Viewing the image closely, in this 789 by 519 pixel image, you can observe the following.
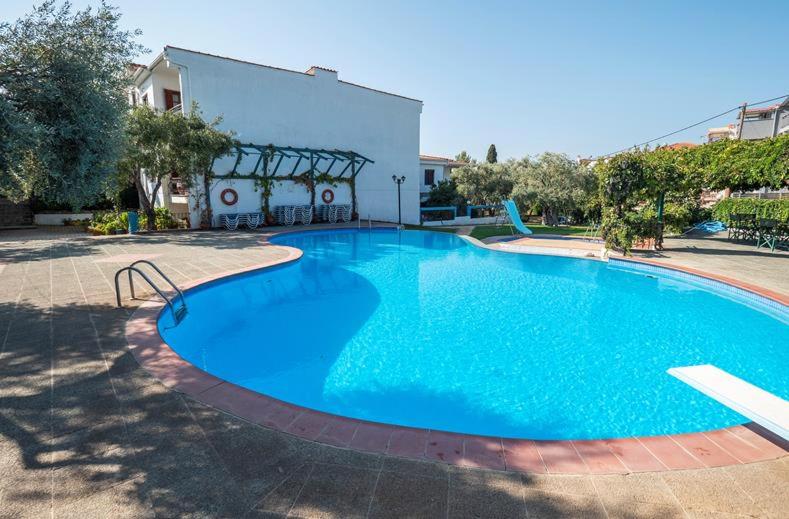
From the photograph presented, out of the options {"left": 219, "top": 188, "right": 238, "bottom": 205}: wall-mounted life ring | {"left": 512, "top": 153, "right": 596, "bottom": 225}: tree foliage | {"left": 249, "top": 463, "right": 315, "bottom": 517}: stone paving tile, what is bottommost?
{"left": 249, "top": 463, "right": 315, "bottom": 517}: stone paving tile

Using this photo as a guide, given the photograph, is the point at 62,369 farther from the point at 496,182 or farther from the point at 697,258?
the point at 496,182

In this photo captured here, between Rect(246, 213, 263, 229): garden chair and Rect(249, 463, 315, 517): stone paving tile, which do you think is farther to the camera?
Rect(246, 213, 263, 229): garden chair

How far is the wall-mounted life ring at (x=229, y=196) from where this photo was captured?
17.4 m

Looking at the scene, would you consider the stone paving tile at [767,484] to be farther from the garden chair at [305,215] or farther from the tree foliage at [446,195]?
the tree foliage at [446,195]

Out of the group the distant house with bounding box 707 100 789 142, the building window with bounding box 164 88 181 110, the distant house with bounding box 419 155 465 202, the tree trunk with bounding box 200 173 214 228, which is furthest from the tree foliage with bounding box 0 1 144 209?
the distant house with bounding box 707 100 789 142

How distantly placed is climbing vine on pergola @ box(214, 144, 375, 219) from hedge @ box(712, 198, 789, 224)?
17729 mm

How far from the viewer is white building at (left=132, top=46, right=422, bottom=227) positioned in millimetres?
16889

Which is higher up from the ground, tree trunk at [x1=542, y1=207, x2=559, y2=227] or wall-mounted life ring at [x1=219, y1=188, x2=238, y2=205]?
wall-mounted life ring at [x1=219, y1=188, x2=238, y2=205]

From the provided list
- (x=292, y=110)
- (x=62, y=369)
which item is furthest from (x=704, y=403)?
(x=292, y=110)

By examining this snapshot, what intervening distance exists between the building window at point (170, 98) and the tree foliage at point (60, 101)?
17115 mm

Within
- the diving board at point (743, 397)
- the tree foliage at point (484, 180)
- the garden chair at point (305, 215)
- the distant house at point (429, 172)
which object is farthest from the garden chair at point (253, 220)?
the diving board at point (743, 397)

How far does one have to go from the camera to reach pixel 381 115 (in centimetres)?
2327

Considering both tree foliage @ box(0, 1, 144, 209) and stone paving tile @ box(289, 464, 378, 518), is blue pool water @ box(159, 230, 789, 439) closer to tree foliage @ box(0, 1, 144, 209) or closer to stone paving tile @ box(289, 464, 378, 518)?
stone paving tile @ box(289, 464, 378, 518)

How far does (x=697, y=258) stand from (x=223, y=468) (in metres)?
13.4
